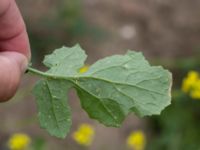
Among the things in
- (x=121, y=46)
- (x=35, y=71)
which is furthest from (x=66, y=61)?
(x=121, y=46)

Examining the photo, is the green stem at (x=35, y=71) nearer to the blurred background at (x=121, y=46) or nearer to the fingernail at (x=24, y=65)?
the fingernail at (x=24, y=65)

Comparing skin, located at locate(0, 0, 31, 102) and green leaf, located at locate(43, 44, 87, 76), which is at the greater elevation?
skin, located at locate(0, 0, 31, 102)

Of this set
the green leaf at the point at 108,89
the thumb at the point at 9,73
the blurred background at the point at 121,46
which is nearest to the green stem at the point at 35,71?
the green leaf at the point at 108,89

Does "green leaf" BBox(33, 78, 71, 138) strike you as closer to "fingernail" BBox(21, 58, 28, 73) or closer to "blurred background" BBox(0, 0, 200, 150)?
"fingernail" BBox(21, 58, 28, 73)

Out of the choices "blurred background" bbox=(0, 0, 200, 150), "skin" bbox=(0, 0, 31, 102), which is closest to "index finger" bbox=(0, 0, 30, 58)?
"skin" bbox=(0, 0, 31, 102)

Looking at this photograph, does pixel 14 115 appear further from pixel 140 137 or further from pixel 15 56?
pixel 15 56

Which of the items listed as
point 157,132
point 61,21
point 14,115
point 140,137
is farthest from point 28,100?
point 140,137
